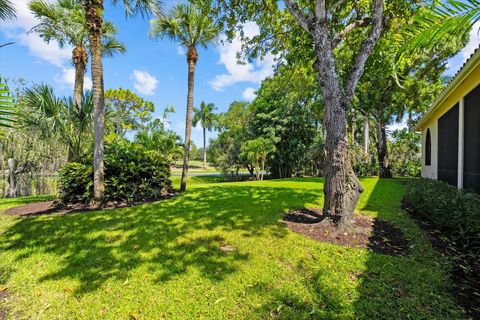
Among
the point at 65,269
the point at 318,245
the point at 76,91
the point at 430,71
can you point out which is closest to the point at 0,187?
the point at 76,91

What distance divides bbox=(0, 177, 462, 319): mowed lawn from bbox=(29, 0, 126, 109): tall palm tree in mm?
6109

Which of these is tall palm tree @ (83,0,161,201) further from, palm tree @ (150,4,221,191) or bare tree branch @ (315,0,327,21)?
bare tree branch @ (315,0,327,21)

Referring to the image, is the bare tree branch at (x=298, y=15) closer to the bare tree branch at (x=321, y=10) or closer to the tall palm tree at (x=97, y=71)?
the bare tree branch at (x=321, y=10)

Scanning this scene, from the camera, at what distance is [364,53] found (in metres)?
4.38

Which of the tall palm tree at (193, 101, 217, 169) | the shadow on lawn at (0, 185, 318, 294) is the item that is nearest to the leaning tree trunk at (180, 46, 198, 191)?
the shadow on lawn at (0, 185, 318, 294)

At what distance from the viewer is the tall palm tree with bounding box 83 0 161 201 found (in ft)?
18.5

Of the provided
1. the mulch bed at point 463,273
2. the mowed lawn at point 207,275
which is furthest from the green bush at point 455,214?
the mowed lawn at point 207,275

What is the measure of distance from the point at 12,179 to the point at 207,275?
40.6 ft

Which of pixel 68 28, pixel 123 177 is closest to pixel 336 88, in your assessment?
pixel 123 177

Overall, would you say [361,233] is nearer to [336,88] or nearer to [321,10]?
[336,88]

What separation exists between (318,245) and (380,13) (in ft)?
14.7

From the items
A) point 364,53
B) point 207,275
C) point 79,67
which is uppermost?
point 79,67

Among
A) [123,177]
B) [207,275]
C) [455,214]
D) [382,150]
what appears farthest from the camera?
[382,150]

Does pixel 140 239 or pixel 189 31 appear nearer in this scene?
pixel 140 239
